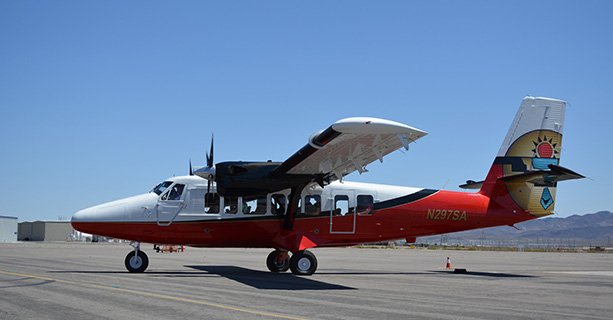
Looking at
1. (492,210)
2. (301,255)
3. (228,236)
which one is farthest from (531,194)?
(228,236)

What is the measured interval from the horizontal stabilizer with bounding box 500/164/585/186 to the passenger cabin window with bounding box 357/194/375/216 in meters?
5.20

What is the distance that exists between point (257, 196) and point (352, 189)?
3458mm

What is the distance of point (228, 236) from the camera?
21141 millimetres

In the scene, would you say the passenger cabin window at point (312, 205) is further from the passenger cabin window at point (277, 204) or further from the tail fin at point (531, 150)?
the tail fin at point (531, 150)

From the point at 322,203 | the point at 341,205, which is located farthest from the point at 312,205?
the point at 341,205

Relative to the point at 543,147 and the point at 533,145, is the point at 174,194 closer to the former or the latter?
the point at 533,145

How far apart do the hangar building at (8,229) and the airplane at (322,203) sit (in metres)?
89.7

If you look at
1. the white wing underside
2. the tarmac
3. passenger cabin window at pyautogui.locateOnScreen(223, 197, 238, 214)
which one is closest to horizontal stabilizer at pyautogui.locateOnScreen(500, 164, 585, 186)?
the tarmac

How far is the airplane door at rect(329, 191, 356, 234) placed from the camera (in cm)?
2181

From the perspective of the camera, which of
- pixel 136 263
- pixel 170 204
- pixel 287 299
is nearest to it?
pixel 287 299

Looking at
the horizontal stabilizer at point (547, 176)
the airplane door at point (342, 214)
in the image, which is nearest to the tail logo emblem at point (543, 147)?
the horizontal stabilizer at point (547, 176)

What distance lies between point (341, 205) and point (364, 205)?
33.1 inches

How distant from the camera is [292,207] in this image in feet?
68.8

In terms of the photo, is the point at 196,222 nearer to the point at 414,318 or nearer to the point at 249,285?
the point at 249,285
